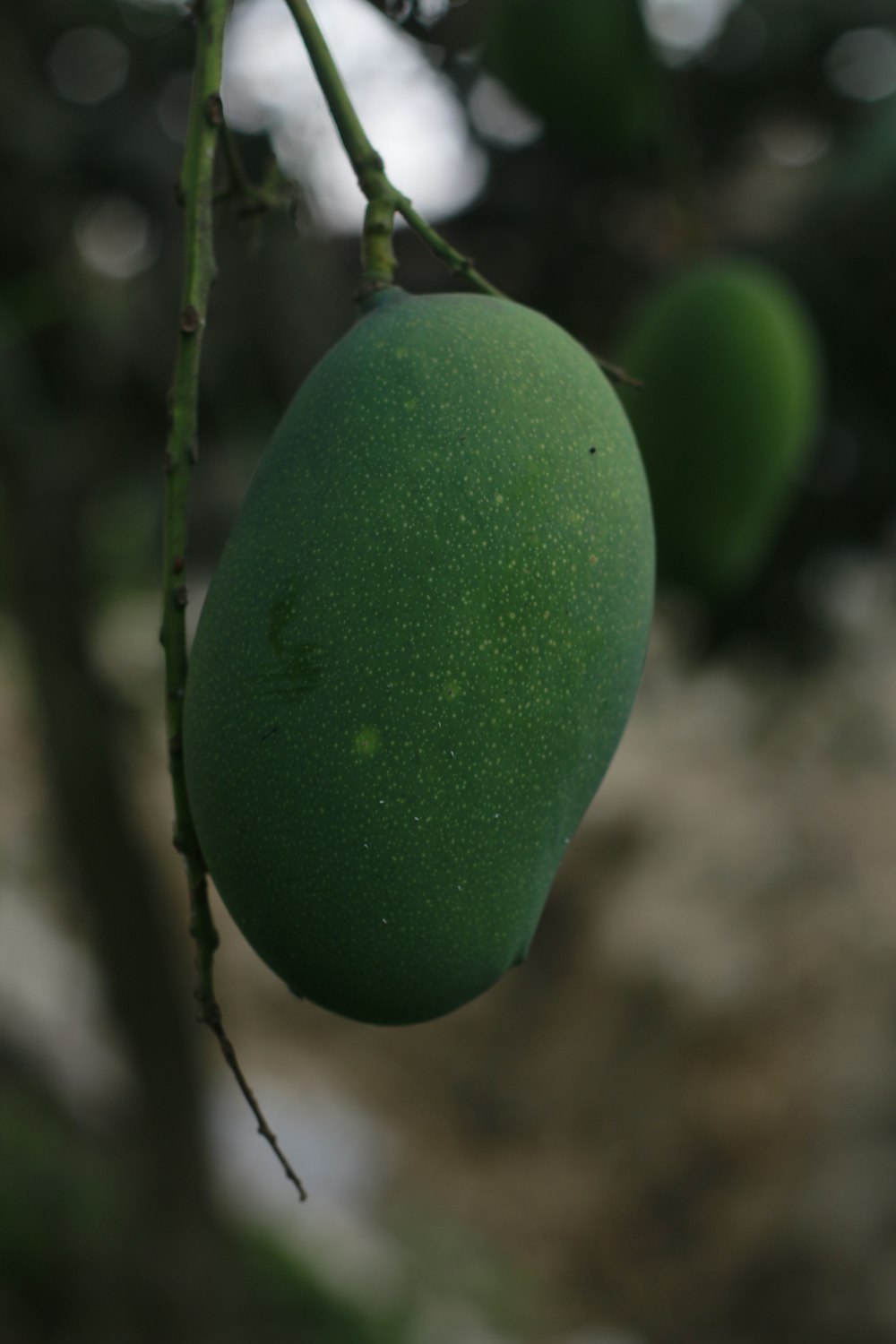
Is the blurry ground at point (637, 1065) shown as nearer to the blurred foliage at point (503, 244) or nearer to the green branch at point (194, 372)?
the blurred foliage at point (503, 244)

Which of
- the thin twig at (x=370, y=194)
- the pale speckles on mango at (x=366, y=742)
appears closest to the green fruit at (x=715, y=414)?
the thin twig at (x=370, y=194)

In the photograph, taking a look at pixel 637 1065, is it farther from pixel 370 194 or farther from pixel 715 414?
pixel 370 194

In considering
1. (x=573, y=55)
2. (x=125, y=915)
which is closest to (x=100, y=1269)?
(x=125, y=915)

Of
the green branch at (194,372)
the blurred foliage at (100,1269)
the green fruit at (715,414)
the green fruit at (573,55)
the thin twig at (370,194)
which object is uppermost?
the green fruit at (573,55)

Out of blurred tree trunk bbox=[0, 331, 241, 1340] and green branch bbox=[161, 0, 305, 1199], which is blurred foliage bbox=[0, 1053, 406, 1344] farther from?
green branch bbox=[161, 0, 305, 1199]

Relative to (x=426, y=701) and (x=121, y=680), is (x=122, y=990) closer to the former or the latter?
(x=121, y=680)

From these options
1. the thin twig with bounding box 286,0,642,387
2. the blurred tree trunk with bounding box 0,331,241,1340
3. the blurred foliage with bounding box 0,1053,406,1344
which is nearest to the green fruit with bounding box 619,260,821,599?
the thin twig with bounding box 286,0,642,387
